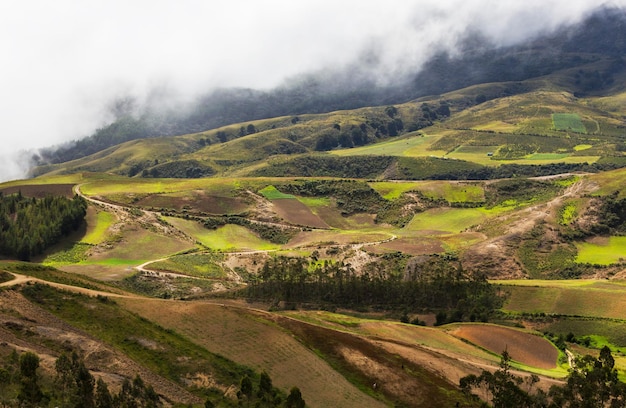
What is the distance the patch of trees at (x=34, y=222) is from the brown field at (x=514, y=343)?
88.2 m

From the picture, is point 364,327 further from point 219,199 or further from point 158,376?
point 219,199

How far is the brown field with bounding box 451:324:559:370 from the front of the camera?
7925cm

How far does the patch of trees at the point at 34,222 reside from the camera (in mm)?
121562

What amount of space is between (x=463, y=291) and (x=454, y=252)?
25.2 metres

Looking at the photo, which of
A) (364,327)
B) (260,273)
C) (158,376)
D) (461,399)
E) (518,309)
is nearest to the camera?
(158,376)

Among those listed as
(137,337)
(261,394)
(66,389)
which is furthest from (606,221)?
(66,389)

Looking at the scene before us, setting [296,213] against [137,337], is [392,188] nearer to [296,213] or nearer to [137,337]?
[296,213]

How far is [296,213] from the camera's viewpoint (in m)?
166

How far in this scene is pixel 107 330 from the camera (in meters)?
61.7

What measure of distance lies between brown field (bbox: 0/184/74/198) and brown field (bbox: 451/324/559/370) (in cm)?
12143

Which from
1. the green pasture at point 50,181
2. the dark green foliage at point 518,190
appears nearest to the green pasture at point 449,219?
the dark green foliage at point 518,190

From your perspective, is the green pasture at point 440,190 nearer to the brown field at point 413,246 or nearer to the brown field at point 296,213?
the brown field at point 296,213

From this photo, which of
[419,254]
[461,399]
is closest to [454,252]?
[419,254]

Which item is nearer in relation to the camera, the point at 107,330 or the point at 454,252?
the point at 107,330
